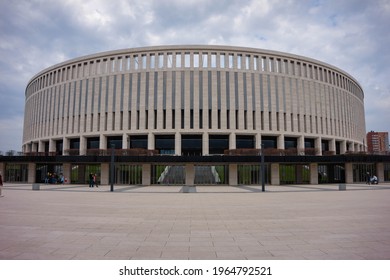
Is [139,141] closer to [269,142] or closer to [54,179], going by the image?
[54,179]

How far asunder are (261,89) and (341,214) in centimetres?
3507

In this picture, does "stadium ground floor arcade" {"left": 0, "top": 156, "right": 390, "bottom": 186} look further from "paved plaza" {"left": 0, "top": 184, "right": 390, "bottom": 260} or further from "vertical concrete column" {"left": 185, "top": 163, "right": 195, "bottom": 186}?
"paved plaza" {"left": 0, "top": 184, "right": 390, "bottom": 260}

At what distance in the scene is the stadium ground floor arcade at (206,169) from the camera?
36250mm

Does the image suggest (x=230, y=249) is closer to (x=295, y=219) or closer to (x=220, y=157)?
(x=295, y=219)

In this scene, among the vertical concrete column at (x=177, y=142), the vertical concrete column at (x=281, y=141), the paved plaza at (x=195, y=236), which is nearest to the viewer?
the paved plaza at (x=195, y=236)

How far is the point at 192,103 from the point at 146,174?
14.1 metres

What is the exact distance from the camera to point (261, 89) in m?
43.9

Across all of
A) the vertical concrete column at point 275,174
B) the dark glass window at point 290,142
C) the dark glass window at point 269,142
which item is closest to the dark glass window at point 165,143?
the dark glass window at point 269,142

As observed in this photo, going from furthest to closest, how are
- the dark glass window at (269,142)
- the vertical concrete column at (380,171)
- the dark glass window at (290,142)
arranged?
1. the dark glass window at (290,142)
2. the dark glass window at (269,142)
3. the vertical concrete column at (380,171)

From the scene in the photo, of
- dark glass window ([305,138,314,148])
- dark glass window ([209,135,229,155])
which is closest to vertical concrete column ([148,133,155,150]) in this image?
dark glass window ([209,135,229,155])

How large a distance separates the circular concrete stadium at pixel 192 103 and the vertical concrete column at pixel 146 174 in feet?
16.0

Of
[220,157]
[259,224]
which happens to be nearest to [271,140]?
[220,157]

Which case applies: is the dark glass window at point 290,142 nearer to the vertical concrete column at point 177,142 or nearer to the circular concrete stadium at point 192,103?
the circular concrete stadium at point 192,103

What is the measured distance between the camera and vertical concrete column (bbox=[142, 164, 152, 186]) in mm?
38062
